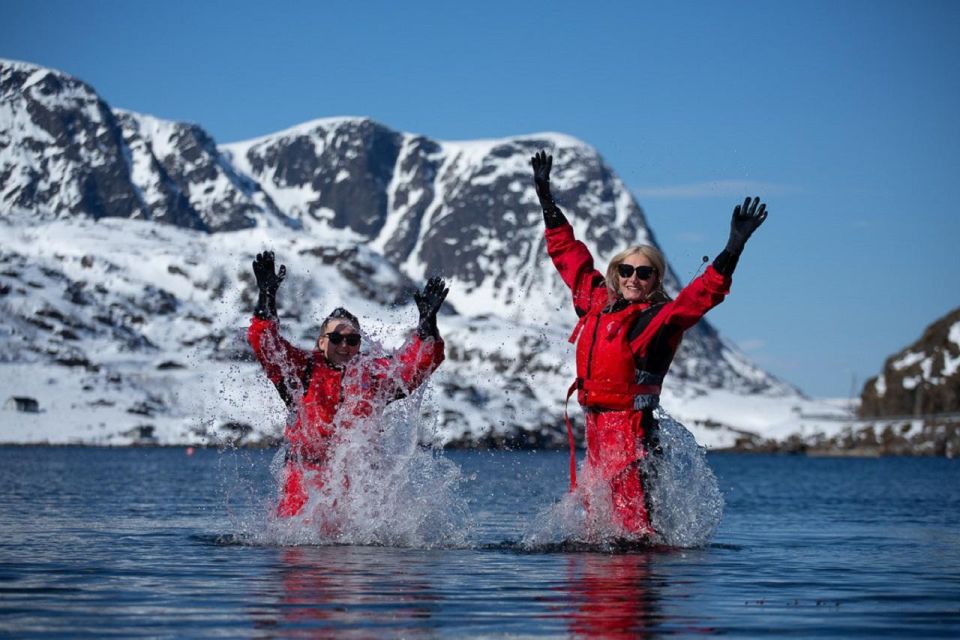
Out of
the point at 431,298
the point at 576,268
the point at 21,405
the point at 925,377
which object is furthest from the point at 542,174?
the point at 925,377

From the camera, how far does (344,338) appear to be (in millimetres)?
14180

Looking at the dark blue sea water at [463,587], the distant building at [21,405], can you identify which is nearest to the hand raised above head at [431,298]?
the dark blue sea water at [463,587]

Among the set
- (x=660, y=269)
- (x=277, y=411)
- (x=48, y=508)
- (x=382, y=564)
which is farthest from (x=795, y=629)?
(x=48, y=508)

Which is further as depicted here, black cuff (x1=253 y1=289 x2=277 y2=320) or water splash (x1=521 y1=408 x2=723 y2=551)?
black cuff (x1=253 y1=289 x2=277 y2=320)

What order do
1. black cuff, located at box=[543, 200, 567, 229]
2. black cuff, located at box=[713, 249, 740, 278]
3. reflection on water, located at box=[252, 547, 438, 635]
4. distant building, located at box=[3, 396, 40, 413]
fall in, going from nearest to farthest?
1. reflection on water, located at box=[252, 547, 438, 635]
2. black cuff, located at box=[713, 249, 740, 278]
3. black cuff, located at box=[543, 200, 567, 229]
4. distant building, located at box=[3, 396, 40, 413]

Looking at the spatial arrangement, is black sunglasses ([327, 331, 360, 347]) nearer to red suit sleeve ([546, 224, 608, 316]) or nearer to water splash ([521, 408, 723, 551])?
red suit sleeve ([546, 224, 608, 316])

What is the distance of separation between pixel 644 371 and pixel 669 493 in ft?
4.19

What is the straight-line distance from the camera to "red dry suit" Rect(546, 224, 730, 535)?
40.5 feet

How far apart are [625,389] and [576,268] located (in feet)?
4.72

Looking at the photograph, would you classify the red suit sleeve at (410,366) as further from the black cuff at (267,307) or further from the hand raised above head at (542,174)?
the hand raised above head at (542,174)

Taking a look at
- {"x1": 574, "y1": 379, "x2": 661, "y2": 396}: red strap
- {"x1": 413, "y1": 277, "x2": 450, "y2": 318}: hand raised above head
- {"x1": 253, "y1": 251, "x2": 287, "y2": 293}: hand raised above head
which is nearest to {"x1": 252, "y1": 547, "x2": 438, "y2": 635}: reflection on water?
{"x1": 574, "y1": 379, "x2": 661, "y2": 396}: red strap

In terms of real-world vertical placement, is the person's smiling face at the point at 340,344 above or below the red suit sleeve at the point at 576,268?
below

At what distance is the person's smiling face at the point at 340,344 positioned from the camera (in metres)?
14.2

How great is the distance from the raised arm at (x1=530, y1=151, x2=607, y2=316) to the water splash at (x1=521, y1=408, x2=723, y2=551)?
1304 mm
